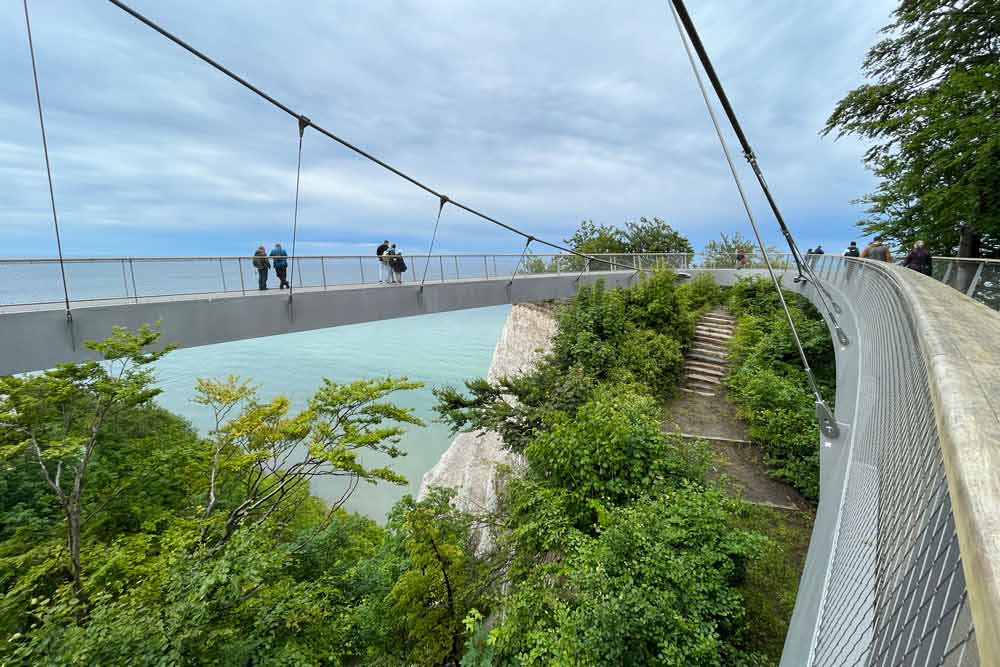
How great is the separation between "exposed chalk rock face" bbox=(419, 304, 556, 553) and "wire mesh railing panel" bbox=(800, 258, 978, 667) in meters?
8.63

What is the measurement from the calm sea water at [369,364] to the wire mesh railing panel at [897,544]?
2119 centimetres

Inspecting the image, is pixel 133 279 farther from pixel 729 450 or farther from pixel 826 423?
pixel 729 450

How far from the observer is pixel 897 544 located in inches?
66.6

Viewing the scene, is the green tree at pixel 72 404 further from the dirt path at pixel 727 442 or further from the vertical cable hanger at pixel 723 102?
the dirt path at pixel 727 442

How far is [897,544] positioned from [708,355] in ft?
40.8

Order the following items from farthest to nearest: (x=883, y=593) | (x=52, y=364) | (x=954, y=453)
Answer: (x=52, y=364), (x=883, y=593), (x=954, y=453)

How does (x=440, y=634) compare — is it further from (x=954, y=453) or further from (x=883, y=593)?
(x=954, y=453)

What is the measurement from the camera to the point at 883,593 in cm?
168

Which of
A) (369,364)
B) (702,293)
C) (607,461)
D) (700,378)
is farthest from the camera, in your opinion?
(369,364)

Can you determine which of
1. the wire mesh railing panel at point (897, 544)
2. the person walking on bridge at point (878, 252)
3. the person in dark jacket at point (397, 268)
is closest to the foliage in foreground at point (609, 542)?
the wire mesh railing panel at point (897, 544)

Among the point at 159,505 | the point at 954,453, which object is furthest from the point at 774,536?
the point at 159,505

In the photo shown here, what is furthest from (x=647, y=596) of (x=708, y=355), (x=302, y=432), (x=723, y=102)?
(x=708, y=355)

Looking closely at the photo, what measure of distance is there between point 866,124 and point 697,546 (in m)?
16.1

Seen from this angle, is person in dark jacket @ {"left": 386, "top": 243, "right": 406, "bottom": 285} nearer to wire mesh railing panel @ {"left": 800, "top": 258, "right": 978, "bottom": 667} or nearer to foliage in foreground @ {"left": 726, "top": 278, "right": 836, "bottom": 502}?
foliage in foreground @ {"left": 726, "top": 278, "right": 836, "bottom": 502}
